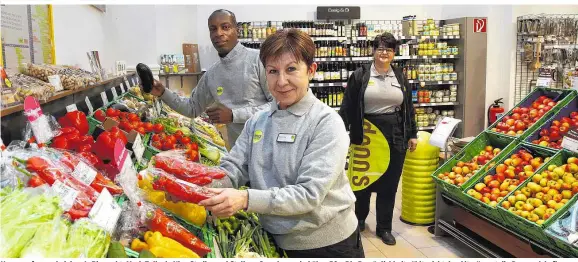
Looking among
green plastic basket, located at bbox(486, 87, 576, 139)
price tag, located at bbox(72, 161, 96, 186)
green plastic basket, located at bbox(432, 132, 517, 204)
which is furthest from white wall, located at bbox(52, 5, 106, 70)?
green plastic basket, located at bbox(486, 87, 576, 139)

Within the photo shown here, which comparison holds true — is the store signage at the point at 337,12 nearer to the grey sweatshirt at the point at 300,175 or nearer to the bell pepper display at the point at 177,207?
the grey sweatshirt at the point at 300,175

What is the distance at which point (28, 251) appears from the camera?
129cm

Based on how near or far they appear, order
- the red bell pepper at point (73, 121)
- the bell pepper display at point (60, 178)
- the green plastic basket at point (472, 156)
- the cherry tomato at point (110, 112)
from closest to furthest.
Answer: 1. the bell pepper display at point (60, 178)
2. the red bell pepper at point (73, 121)
3. the cherry tomato at point (110, 112)
4. the green plastic basket at point (472, 156)

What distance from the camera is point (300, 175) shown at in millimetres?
1707

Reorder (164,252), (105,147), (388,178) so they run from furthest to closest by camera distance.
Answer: (388,178), (105,147), (164,252)

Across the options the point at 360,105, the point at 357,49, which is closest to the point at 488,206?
the point at 360,105

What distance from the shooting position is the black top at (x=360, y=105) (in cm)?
429

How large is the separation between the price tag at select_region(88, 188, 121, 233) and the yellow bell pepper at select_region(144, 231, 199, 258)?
137 millimetres

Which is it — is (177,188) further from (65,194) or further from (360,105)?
(360,105)

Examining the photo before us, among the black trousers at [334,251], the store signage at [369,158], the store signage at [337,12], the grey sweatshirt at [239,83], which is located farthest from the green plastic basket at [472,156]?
the store signage at [337,12]

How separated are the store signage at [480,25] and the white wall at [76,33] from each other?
5125 mm

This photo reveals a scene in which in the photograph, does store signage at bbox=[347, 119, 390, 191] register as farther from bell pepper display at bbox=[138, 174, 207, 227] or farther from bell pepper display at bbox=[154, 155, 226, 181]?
bell pepper display at bbox=[138, 174, 207, 227]

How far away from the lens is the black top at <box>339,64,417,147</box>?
429cm

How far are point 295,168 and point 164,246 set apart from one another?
1.69 ft
